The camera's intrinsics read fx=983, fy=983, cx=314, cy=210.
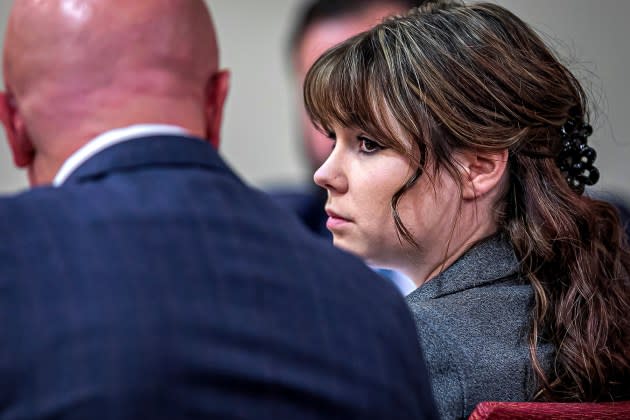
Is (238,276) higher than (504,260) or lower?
higher

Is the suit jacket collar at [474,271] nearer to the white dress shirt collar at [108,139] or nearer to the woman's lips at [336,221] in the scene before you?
the woman's lips at [336,221]

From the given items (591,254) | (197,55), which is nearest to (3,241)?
(197,55)

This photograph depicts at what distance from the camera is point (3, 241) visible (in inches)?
34.7

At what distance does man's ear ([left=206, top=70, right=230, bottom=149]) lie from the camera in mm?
1093

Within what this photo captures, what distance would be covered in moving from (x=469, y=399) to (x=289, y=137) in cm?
237

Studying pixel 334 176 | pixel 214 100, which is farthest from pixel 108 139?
pixel 334 176

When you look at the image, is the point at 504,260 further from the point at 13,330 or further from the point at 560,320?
the point at 13,330

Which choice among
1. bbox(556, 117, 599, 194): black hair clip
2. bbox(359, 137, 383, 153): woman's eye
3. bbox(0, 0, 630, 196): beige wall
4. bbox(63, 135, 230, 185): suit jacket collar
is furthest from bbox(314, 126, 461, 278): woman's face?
bbox(0, 0, 630, 196): beige wall

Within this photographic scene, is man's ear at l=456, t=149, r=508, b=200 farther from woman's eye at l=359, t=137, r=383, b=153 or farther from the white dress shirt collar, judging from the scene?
the white dress shirt collar

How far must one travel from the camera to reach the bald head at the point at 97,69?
0.99m

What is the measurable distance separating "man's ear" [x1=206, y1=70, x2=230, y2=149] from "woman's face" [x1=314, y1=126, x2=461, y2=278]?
12.0 inches

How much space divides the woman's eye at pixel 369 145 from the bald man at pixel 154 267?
326mm

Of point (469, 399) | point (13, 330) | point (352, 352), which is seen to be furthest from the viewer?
point (469, 399)

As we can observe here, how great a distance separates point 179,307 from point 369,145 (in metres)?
0.56
